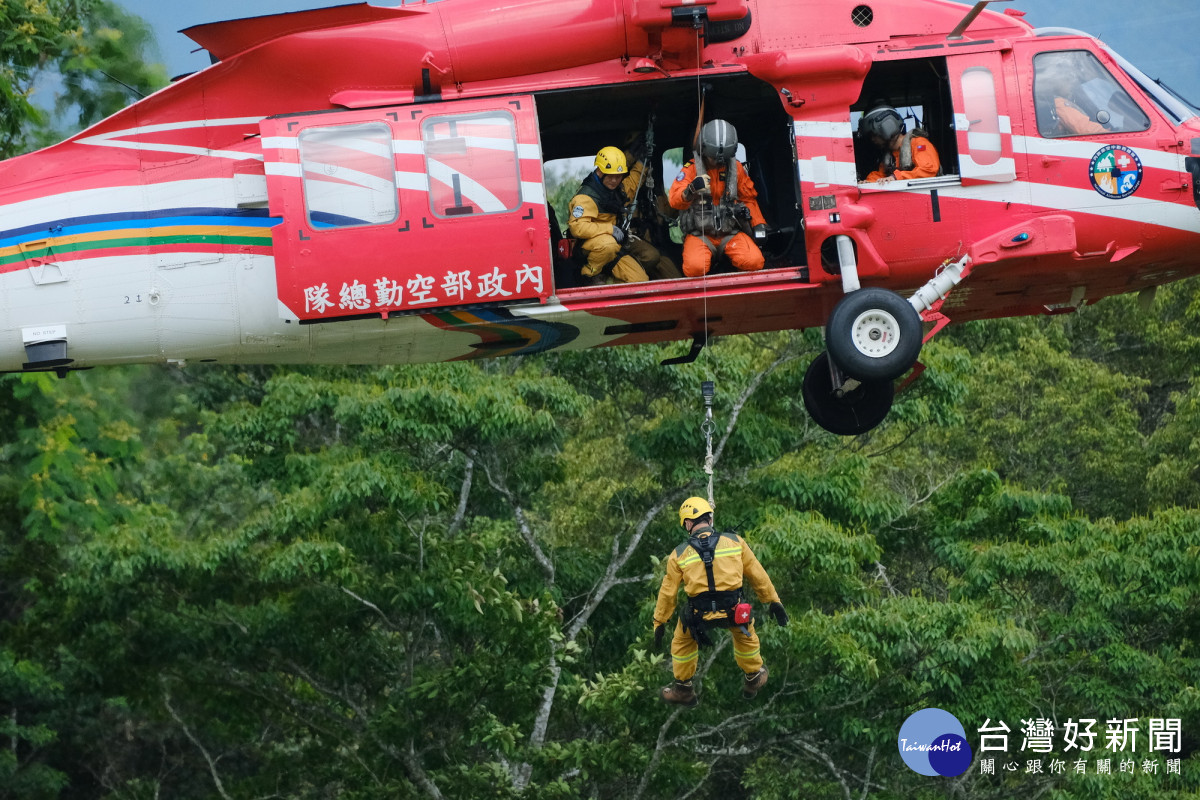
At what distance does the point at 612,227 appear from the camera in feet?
36.3

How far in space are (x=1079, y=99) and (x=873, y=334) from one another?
82.5 inches

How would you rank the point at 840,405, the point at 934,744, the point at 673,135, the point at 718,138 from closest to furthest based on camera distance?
1. the point at 718,138
2. the point at 840,405
3. the point at 673,135
4. the point at 934,744

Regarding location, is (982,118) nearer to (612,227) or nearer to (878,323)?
(878,323)

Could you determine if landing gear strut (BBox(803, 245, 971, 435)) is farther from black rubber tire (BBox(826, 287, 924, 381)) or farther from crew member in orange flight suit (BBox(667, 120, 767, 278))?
crew member in orange flight suit (BBox(667, 120, 767, 278))

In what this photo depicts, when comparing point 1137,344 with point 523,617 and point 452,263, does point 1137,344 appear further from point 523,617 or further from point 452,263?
point 452,263

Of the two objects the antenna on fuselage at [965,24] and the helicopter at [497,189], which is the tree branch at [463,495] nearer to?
the helicopter at [497,189]

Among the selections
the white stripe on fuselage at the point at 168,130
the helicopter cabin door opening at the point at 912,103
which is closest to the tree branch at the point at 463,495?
the helicopter cabin door opening at the point at 912,103

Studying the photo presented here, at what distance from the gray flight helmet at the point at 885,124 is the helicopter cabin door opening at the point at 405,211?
238 cm

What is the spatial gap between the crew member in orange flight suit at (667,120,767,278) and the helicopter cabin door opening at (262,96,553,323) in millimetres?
1090

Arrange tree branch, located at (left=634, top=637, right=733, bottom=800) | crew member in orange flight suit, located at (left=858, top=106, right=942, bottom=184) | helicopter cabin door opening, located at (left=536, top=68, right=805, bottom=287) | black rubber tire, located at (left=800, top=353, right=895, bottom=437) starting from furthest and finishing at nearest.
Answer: tree branch, located at (left=634, top=637, right=733, bottom=800) < black rubber tire, located at (left=800, top=353, right=895, bottom=437) < helicopter cabin door opening, located at (left=536, top=68, right=805, bottom=287) < crew member in orange flight suit, located at (left=858, top=106, right=942, bottom=184)

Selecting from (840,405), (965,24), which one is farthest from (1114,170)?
(840,405)

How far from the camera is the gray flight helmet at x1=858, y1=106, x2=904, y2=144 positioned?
1096 centimetres

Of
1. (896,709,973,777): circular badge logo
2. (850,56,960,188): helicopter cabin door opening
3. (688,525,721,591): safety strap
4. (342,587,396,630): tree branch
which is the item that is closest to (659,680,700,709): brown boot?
(688,525,721,591): safety strap

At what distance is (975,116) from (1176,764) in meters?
11.0
